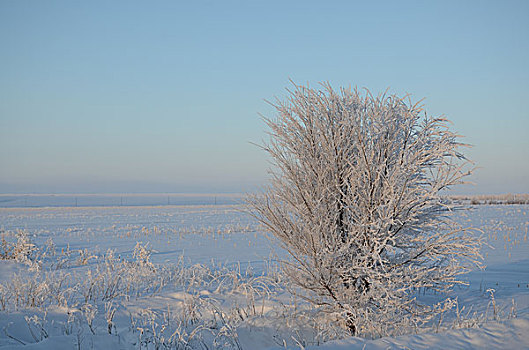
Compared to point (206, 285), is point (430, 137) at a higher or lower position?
higher

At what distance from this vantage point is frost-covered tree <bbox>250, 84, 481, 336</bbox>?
511 cm

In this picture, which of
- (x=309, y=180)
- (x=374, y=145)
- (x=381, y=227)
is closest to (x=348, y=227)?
(x=381, y=227)

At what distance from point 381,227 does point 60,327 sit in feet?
13.6

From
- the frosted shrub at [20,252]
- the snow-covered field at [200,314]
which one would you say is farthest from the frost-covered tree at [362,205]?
the frosted shrub at [20,252]

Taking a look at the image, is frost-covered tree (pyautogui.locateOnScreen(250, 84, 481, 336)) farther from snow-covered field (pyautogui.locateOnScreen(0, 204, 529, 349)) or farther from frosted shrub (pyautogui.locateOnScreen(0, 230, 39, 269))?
frosted shrub (pyautogui.locateOnScreen(0, 230, 39, 269))

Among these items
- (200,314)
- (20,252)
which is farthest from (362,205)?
(20,252)

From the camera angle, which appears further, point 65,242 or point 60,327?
point 65,242

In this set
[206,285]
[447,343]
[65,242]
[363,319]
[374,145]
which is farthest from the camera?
[65,242]

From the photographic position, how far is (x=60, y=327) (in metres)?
5.21

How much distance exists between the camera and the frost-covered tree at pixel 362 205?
511 centimetres

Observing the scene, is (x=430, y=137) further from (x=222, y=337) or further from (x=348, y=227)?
(x=222, y=337)

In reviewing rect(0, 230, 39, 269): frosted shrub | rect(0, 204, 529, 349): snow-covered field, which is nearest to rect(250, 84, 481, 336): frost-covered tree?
rect(0, 204, 529, 349): snow-covered field

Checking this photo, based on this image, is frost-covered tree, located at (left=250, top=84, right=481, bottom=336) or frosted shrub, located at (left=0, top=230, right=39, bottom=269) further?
frosted shrub, located at (left=0, top=230, right=39, bottom=269)

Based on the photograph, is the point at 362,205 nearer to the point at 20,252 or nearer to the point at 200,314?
the point at 200,314
